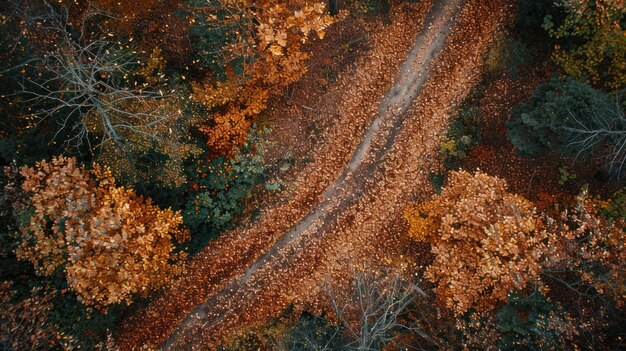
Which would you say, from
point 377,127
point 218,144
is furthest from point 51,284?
point 377,127

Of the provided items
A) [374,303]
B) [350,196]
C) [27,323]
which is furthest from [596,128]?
[27,323]

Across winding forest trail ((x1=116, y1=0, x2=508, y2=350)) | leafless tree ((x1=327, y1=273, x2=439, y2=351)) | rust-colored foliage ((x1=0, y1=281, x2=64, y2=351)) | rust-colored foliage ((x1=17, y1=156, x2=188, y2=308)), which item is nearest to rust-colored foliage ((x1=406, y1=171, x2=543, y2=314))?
leafless tree ((x1=327, y1=273, x2=439, y2=351))

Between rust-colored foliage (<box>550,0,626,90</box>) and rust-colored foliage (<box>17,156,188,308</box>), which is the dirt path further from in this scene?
rust-colored foliage (<box>550,0,626,90</box>)

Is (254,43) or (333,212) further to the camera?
(333,212)

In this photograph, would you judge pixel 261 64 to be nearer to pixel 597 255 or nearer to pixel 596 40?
pixel 596 40

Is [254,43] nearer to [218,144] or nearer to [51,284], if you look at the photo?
[218,144]

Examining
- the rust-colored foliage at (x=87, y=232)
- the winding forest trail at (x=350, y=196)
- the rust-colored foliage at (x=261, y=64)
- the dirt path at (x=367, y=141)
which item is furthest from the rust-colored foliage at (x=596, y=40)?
the rust-colored foliage at (x=87, y=232)

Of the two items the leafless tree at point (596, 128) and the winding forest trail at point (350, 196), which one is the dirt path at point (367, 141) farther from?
the leafless tree at point (596, 128)
